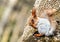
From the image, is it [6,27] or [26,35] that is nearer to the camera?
[26,35]

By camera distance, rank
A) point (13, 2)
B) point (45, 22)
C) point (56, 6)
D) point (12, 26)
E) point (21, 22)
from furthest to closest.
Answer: point (21, 22) → point (12, 26) → point (13, 2) → point (56, 6) → point (45, 22)

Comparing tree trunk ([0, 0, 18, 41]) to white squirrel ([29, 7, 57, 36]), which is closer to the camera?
white squirrel ([29, 7, 57, 36])

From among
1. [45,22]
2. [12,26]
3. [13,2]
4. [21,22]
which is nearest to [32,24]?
[45,22]

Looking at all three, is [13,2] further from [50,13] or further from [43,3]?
[50,13]

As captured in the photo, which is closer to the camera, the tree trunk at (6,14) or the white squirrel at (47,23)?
the white squirrel at (47,23)

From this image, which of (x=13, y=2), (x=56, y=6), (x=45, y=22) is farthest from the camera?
(x=13, y=2)

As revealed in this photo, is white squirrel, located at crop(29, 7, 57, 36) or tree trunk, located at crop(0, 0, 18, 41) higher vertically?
tree trunk, located at crop(0, 0, 18, 41)

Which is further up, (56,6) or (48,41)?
(56,6)

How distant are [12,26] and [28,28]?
643 millimetres

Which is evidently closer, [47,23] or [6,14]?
[47,23]

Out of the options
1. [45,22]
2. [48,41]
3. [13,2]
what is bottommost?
[48,41]

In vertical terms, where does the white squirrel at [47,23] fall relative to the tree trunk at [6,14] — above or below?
below

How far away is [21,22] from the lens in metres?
3.00

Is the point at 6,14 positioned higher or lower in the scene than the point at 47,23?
higher
